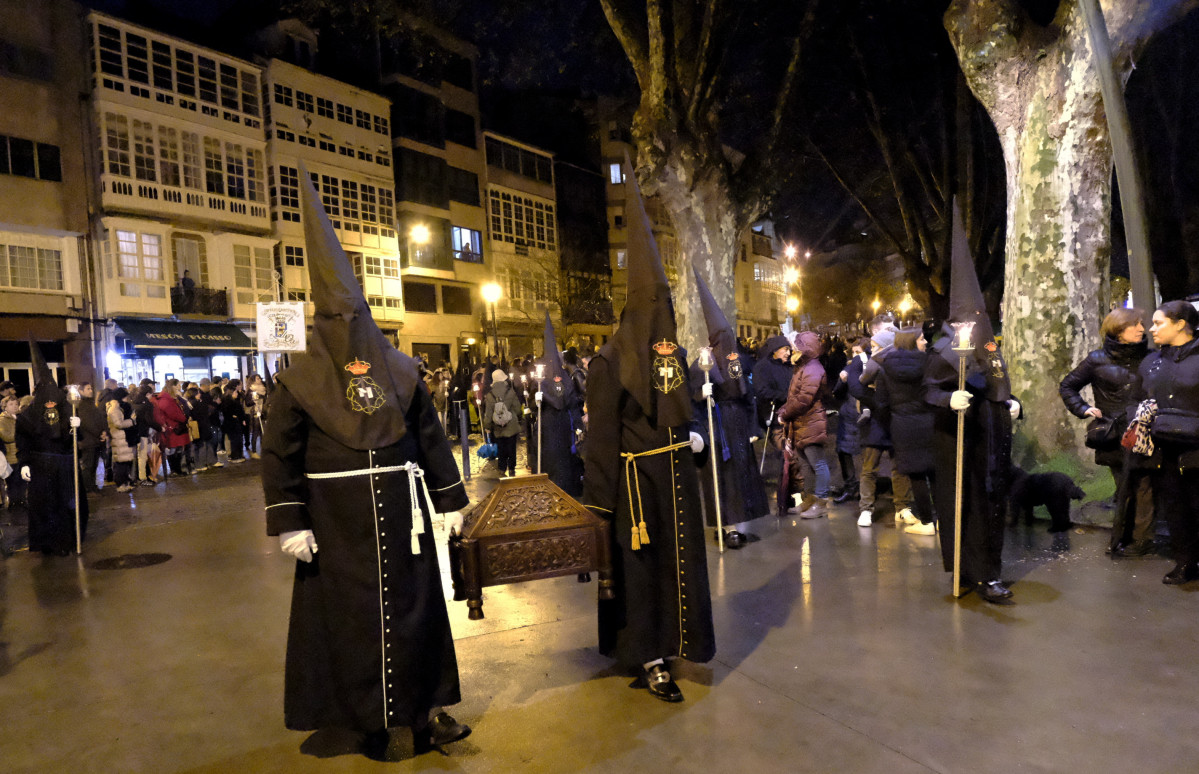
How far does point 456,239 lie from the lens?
3625cm

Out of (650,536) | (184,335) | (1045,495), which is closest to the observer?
(650,536)

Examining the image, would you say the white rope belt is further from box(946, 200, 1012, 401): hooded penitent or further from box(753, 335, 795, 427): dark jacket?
box(753, 335, 795, 427): dark jacket

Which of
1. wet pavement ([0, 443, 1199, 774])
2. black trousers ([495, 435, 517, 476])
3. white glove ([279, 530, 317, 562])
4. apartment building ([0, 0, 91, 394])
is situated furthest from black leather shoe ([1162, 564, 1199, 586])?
apartment building ([0, 0, 91, 394])

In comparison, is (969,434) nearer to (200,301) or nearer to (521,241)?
(200,301)

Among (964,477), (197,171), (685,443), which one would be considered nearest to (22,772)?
(685,443)

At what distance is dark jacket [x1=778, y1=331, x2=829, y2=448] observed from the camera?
825cm

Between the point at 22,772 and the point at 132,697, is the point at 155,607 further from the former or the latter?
the point at 22,772

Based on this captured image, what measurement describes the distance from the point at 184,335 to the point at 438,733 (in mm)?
25532

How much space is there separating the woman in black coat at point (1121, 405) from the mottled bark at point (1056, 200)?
6.35 ft

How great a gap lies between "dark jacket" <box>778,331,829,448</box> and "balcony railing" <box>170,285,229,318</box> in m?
23.5

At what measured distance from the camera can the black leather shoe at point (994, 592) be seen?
17.3 feet

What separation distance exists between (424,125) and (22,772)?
112 ft

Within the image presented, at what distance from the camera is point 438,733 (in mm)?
3711

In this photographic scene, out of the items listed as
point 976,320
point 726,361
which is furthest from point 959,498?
point 726,361
